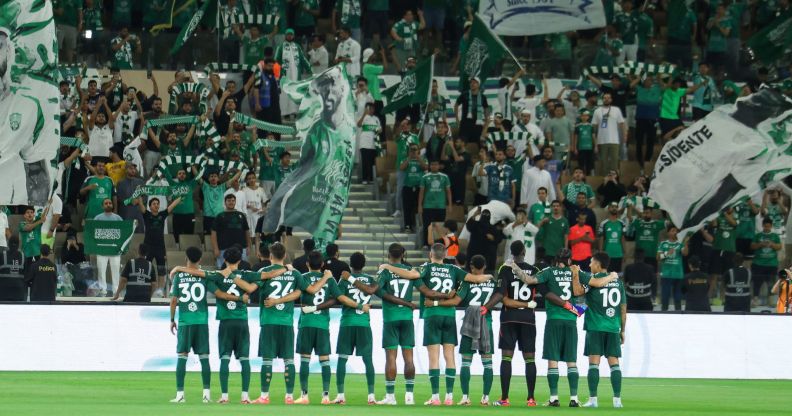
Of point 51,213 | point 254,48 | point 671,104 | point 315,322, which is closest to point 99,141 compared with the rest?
point 51,213

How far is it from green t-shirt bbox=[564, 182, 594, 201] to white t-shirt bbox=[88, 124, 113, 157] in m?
10.1

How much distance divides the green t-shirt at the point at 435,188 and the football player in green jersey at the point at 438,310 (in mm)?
11050

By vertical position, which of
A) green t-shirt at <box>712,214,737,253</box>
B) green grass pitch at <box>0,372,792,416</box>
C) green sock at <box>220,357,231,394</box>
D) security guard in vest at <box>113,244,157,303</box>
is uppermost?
green t-shirt at <box>712,214,737,253</box>

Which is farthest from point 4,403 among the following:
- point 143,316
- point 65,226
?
point 65,226

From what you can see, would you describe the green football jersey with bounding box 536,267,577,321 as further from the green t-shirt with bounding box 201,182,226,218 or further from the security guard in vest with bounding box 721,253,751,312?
the green t-shirt with bounding box 201,182,226,218

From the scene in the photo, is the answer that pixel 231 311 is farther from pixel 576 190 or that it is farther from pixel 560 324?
pixel 576 190

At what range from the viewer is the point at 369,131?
35188 mm

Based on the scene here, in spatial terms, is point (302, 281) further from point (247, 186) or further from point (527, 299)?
point (247, 186)

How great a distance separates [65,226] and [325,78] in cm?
726

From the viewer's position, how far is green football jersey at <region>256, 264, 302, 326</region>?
21.2 metres

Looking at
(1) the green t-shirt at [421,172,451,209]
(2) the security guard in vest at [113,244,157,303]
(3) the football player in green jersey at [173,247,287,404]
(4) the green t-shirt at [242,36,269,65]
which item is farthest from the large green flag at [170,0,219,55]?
(3) the football player in green jersey at [173,247,287,404]

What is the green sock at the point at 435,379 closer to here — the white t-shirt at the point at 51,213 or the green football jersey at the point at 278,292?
the green football jersey at the point at 278,292

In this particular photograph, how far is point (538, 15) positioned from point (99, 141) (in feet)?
33.5

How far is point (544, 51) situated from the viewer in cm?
4069
